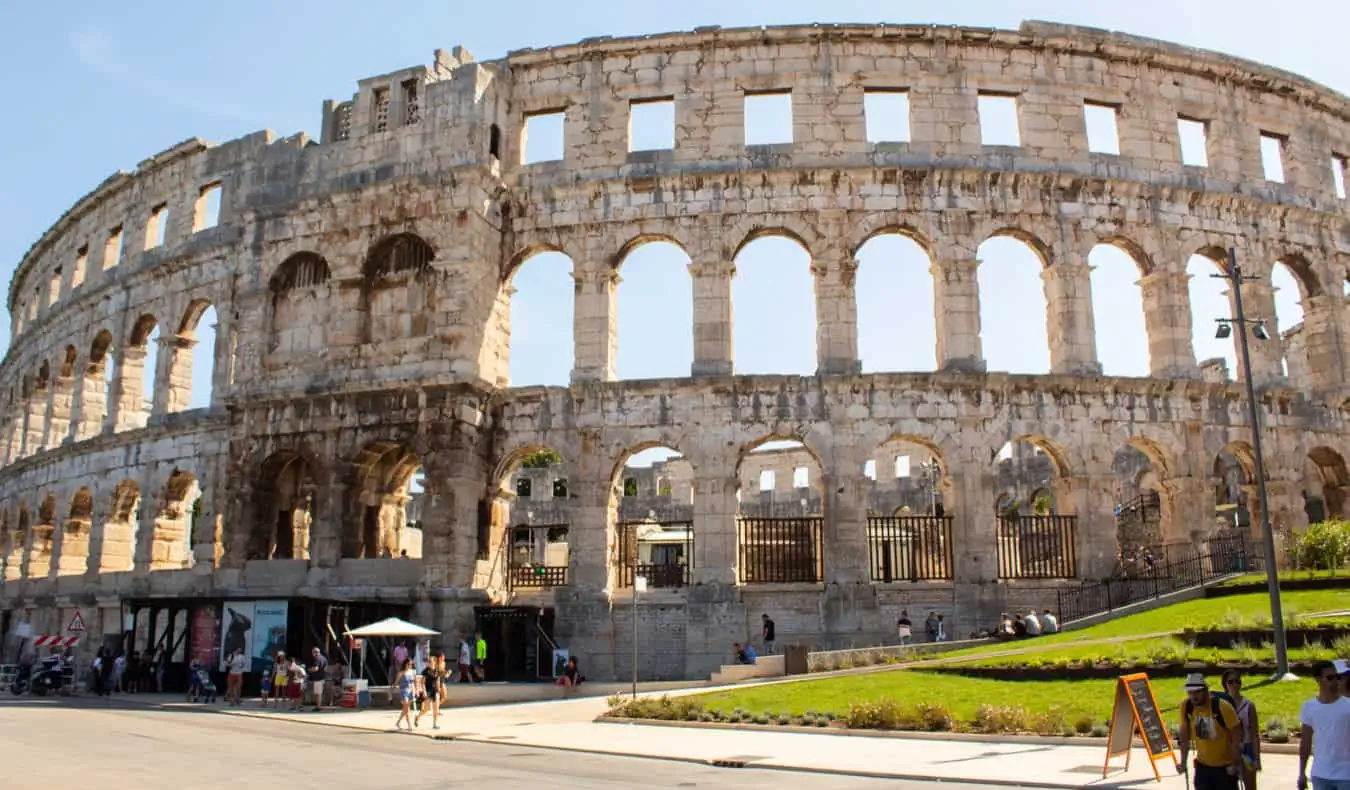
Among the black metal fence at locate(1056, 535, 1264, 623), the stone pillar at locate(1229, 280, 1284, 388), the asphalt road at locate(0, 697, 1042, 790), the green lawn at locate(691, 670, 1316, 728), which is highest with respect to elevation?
the stone pillar at locate(1229, 280, 1284, 388)

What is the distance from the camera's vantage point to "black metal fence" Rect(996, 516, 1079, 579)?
26719mm

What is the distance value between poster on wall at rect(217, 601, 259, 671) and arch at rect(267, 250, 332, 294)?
32.6ft

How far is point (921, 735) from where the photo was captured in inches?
584

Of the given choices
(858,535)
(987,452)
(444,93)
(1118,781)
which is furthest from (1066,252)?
(1118,781)

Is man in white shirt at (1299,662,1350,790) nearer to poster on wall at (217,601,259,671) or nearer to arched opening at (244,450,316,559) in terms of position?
poster on wall at (217,601,259,671)

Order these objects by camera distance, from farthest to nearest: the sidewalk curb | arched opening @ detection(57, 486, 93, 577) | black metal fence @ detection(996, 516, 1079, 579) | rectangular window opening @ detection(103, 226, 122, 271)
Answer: rectangular window opening @ detection(103, 226, 122, 271) < arched opening @ detection(57, 486, 93, 577) < black metal fence @ detection(996, 516, 1079, 579) < the sidewalk curb

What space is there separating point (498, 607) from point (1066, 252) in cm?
1714

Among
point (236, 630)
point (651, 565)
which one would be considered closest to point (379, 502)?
point (236, 630)

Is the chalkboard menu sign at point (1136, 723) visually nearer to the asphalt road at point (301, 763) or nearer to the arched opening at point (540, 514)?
the asphalt road at point (301, 763)

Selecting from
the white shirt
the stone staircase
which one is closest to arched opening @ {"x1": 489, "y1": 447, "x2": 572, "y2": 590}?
the stone staircase

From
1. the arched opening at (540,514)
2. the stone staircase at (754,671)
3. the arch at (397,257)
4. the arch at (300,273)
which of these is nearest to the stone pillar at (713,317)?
the arch at (397,257)

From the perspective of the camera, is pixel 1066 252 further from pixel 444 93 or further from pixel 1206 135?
pixel 444 93

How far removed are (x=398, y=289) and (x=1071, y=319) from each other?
17774 mm

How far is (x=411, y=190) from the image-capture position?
2817cm
